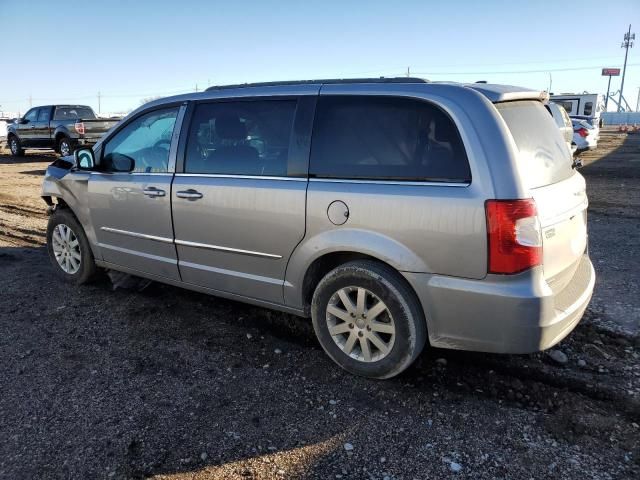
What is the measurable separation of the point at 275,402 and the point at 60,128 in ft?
55.9

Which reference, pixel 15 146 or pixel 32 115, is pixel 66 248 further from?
pixel 15 146

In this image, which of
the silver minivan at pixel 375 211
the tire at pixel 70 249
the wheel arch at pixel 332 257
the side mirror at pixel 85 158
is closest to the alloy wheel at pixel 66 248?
the tire at pixel 70 249

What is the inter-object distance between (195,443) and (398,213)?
5.53 ft

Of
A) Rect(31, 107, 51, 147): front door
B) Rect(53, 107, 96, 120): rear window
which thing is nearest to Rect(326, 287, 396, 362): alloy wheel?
Rect(53, 107, 96, 120): rear window

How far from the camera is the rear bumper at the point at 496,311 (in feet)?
8.96

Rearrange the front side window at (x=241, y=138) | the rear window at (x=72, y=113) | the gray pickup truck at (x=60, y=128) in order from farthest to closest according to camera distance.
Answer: the rear window at (x=72, y=113) < the gray pickup truck at (x=60, y=128) < the front side window at (x=241, y=138)

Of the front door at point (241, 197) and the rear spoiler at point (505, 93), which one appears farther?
the front door at point (241, 197)

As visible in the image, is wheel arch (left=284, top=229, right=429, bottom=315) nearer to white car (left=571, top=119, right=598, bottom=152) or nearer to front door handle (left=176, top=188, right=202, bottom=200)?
front door handle (left=176, top=188, right=202, bottom=200)

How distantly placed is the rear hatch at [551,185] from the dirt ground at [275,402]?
778mm

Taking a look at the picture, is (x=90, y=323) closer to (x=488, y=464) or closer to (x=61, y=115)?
(x=488, y=464)

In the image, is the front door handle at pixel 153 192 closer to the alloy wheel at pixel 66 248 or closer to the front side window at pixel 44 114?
the alloy wheel at pixel 66 248

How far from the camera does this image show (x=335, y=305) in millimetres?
3373

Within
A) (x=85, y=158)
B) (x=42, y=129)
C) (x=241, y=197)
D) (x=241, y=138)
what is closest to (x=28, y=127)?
(x=42, y=129)

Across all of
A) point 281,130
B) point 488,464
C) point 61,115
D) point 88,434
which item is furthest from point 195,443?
point 61,115
